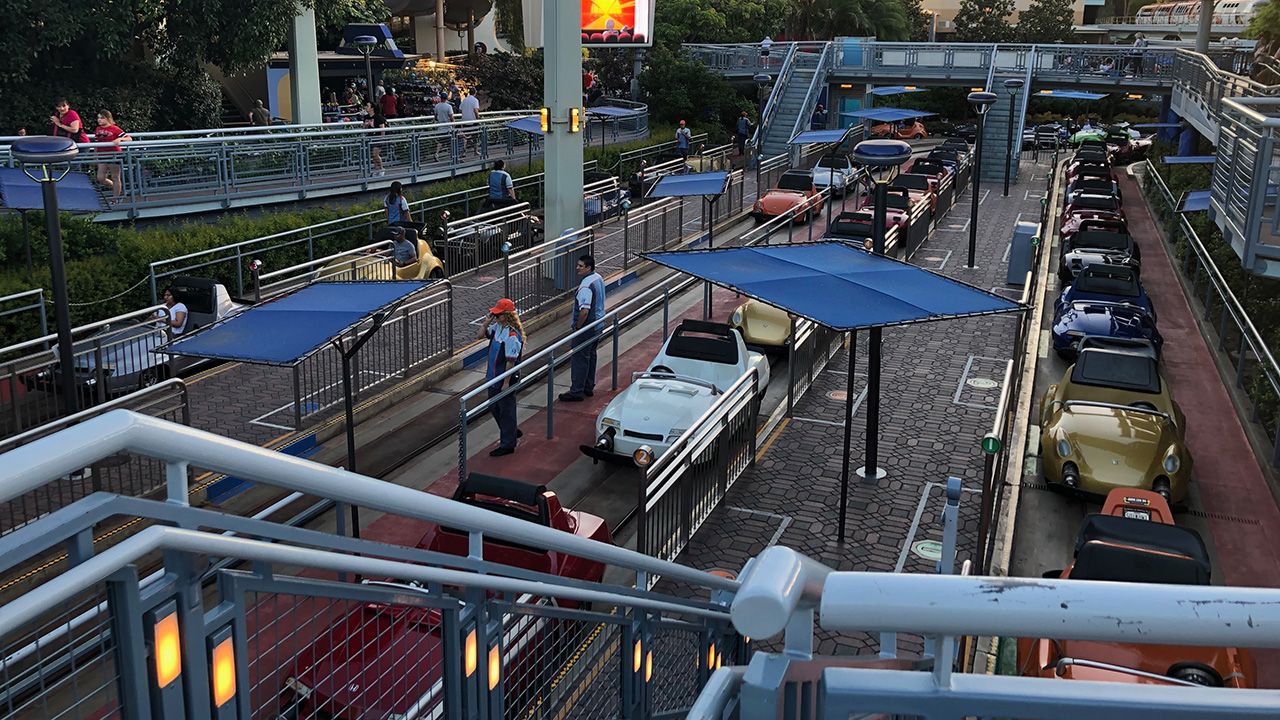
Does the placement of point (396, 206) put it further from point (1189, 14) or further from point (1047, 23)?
point (1189, 14)

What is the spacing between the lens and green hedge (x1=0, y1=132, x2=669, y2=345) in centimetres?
1689

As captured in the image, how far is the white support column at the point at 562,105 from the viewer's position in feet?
68.8

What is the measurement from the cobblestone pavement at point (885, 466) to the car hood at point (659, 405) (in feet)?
3.50

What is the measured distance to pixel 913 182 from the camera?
2905 centimetres

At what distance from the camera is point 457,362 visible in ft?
56.0

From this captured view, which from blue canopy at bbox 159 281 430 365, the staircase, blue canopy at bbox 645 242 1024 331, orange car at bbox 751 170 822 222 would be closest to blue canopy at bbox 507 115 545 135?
orange car at bbox 751 170 822 222

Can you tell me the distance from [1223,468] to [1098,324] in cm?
414

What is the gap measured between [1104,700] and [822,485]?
10873mm

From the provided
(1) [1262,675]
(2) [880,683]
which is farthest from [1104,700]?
(1) [1262,675]

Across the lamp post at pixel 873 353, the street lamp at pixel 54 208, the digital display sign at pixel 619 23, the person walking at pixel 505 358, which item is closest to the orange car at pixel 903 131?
the digital display sign at pixel 619 23

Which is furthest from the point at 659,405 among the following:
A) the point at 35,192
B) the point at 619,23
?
the point at 619,23

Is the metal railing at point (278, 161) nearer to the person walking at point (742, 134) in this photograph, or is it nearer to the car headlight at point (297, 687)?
the person walking at point (742, 134)

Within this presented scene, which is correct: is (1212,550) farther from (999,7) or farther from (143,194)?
(999,7)

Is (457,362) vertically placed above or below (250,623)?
below
